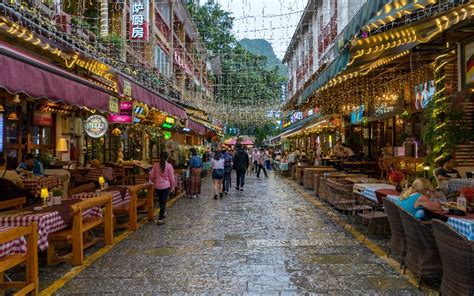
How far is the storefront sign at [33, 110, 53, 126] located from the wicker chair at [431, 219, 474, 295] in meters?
12.4

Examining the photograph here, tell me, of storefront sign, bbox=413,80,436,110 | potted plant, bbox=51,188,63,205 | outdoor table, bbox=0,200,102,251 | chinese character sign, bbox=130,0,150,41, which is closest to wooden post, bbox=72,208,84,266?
outdoor table, bbox=0,200,102,251

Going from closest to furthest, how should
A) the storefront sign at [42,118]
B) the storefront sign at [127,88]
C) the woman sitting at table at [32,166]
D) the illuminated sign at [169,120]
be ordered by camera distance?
1. the storefront sign at [127,88]
2. the woman sitting at table at [32,166]
3. the storefront sign at [42,118]
4. the illuminated sign at [169,120]

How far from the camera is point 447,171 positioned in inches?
431

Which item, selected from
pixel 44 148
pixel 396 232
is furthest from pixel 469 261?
pixel 44 148

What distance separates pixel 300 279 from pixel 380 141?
55.4ft

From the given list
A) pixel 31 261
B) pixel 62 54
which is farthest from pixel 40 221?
pixel 62 54

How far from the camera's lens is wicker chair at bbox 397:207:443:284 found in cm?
551

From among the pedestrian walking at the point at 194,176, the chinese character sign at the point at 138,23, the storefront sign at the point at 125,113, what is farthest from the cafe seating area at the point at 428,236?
the chinese character sign at the point at 138,23

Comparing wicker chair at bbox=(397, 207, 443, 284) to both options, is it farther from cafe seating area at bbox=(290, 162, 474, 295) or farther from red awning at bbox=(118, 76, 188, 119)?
red awning at bbox=(118, 76, 188, 119)

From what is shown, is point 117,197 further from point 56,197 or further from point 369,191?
point 369,191

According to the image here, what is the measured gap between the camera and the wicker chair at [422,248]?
5.51 meters

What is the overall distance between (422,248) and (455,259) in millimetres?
1110

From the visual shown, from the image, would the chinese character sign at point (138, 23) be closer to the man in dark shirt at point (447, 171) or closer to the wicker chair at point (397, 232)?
the man in dark shirt at point (447, 171)

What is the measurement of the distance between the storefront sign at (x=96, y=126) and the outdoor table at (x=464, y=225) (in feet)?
36.9
